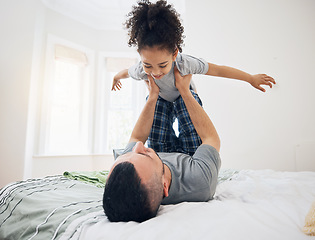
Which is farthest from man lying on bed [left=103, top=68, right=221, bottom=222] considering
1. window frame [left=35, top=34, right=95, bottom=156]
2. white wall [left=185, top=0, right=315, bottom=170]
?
window frame [left=35, top=34, right=95, bottom=156]

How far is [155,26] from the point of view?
4.16ft

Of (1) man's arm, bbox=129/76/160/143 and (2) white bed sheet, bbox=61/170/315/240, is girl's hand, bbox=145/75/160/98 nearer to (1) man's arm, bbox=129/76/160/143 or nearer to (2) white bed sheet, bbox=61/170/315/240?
(1) man's arm, bbox=129/76/160/143

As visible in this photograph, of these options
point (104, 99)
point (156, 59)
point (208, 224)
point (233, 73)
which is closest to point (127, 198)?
point (208, 224)

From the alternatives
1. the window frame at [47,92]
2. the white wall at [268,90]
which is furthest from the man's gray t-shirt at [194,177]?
the window frame at [47,92]

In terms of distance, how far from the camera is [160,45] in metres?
1.27

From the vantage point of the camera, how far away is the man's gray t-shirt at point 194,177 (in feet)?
3.21

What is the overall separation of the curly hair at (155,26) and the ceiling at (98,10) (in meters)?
3.15

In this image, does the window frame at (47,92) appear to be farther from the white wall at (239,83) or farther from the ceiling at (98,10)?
the ceiling at (98,10)

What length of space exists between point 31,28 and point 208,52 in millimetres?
2674

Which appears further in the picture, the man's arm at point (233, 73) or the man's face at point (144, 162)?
the man's arm at point (233, 73)

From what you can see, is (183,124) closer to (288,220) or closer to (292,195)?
(292,195)

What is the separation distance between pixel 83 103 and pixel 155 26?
3348 millimetres

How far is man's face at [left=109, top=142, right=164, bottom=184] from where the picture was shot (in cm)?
80

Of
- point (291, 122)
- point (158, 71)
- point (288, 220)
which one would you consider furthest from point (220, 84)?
point (288, 220)
